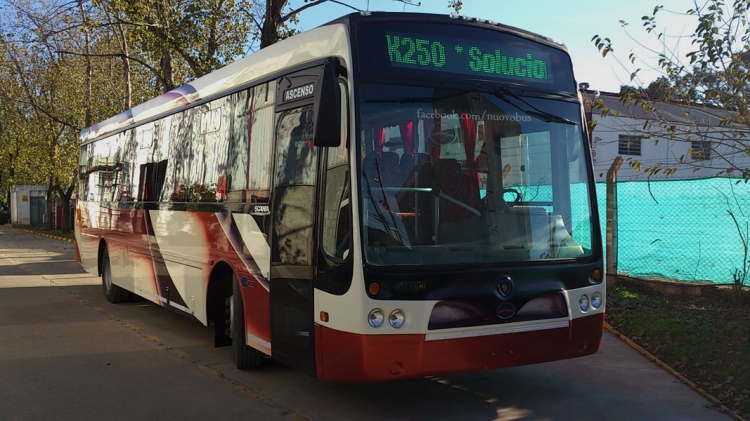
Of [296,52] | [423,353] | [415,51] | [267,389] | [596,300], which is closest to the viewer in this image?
[423,353]

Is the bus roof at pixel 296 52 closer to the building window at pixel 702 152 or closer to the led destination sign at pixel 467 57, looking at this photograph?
the led destination sign at pixel 467 57

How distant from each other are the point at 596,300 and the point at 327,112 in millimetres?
2851

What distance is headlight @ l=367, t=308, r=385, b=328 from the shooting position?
5.13 m

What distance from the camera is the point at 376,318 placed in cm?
515

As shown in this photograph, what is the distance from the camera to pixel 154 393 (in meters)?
6.67

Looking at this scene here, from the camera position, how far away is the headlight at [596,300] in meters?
6.02

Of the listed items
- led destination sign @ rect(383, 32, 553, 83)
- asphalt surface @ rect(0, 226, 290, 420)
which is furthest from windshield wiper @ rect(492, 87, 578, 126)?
asphalt surface @ rect(0, 226, 290, 420)

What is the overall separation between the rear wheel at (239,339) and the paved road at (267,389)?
13cm

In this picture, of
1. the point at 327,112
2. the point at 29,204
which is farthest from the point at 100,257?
the point at 29,204

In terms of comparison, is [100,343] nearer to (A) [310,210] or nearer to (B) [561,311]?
(A) [310,210]

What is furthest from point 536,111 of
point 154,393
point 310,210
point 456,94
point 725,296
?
point 725,296

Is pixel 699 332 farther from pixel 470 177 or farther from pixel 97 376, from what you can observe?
pixel 97 376

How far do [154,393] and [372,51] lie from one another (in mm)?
3819

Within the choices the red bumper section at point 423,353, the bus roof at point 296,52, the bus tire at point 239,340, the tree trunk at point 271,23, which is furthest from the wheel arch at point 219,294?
the tree trunk at point 271,23
